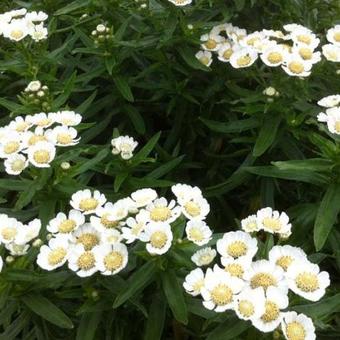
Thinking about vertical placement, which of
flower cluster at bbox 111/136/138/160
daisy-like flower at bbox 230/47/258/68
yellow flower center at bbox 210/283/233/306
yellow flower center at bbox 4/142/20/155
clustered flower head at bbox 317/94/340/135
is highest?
yellow flower center at bbox 4/142/20/155

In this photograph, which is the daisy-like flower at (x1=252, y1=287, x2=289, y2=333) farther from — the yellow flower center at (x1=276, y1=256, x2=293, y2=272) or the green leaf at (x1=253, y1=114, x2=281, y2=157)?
the green leaf at (x1=253, y1=114, x2=281, y2=157)

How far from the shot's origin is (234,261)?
199 centimetres

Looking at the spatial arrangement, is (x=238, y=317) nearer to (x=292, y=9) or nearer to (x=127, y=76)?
(x=127, y=76)

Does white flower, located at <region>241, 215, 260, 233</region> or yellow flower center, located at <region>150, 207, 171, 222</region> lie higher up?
yellow flower center, located at <region>150, 207, 171, 222</region>

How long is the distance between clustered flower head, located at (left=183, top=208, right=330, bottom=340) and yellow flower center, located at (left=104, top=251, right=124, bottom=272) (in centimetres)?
24

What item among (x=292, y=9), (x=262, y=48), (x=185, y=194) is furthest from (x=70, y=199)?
(x=292, y=9)

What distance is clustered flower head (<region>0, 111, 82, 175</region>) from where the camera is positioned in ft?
8.01

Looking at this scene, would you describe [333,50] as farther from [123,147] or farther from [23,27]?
[23,27]

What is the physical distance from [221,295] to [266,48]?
4.76 feet

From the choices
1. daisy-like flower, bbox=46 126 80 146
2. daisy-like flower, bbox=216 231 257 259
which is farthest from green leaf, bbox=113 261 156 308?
daisy-like flower, bbox=46 126 80 146

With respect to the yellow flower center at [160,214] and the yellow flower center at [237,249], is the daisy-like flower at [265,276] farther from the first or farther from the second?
the yellow flower center at [160,214]

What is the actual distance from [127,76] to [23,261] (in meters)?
1.48

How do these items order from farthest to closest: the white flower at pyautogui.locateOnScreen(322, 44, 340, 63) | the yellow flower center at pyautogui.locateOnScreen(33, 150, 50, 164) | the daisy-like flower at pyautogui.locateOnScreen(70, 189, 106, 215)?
1. the white flower at pyautogui.locateOnScreen(322, 44, 340, 63)
2. the yellow flower center at pyautogui.locateOnScreen(33, 150, 50, 164)
3. the daisy-like flower at pyautogui.locateOnScreen(70, 189, 106, 215)

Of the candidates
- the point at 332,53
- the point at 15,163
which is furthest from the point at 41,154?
the point at 332,53
